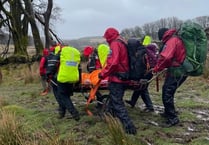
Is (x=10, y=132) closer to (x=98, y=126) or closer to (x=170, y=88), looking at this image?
(x=98, y=126)

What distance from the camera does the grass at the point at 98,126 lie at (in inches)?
247

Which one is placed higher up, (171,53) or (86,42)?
(171,53)

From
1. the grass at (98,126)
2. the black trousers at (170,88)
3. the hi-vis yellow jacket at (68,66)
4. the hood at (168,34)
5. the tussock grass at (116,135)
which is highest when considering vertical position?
the hood at (168,34)

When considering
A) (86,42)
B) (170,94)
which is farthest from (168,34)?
(86,42)

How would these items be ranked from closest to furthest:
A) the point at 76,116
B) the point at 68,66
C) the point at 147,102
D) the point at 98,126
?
the point at 98,126
the point at 68,66
the point at 76,116
the point at 147,102

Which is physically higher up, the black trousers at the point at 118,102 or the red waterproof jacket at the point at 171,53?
the red waterproof jacket at the point at 171,53

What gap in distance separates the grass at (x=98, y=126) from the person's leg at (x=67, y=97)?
0.19 m

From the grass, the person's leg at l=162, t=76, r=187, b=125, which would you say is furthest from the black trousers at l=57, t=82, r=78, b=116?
the person's leg at l=162, t=76, r=187, b=125

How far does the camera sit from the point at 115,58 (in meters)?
6.76

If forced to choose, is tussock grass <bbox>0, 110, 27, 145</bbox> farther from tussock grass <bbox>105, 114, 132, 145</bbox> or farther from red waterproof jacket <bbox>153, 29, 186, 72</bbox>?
red waterproof jacket <bbox>153, 29, 186, 72</bbox>

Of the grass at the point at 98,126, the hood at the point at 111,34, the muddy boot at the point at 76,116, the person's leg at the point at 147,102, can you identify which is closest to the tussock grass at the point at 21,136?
the grass at the point at 98,126

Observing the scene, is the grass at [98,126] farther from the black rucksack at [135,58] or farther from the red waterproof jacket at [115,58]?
the black rucksack at [135,58]

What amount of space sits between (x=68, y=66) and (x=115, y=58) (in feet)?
4.95

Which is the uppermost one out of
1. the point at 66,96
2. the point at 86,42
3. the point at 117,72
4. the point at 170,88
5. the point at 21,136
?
the point at 117,72
